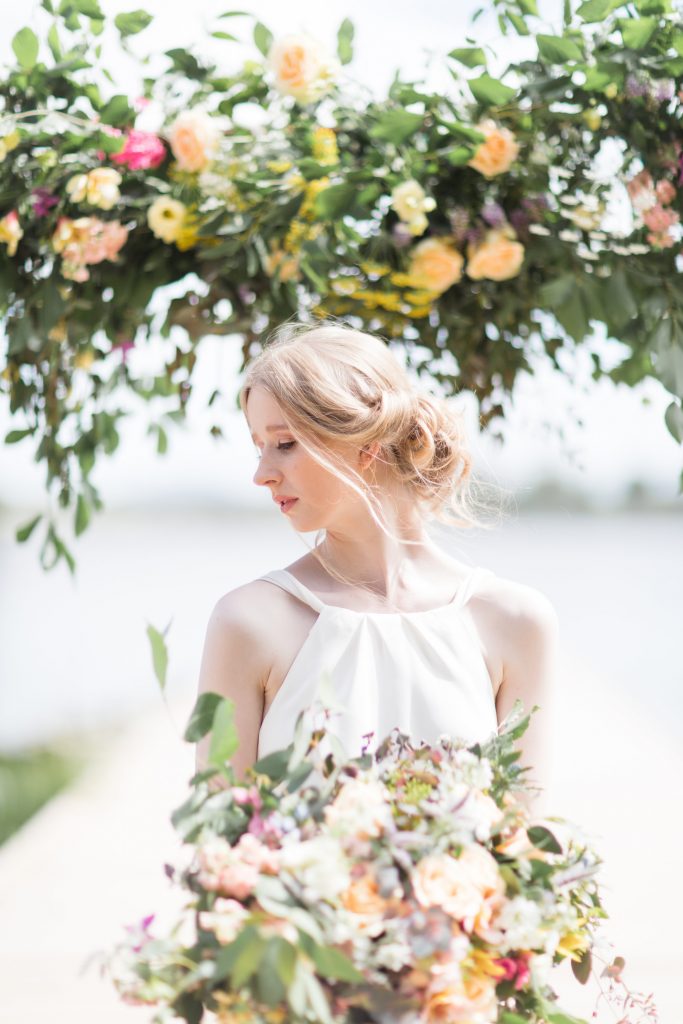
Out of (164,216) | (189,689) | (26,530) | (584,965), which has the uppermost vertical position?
(164,216)

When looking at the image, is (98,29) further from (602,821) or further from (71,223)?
(602,821)

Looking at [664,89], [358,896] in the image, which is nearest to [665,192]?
[664,89]

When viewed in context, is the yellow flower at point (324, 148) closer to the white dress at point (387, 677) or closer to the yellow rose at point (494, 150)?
the yellow rose at point (494, 150)

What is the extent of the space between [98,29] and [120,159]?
226 mm

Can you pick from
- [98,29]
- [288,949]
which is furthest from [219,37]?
[288,949]

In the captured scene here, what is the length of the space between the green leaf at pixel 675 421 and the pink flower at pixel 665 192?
36 cm

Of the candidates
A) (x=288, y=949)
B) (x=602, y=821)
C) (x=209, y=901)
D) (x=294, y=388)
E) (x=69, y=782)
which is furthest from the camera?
(x=69, y=782)

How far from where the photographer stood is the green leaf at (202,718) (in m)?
1.18

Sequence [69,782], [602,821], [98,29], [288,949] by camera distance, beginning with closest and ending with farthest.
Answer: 1. [288,949]
2. [98,29]
3. [602,821]
4. [69,782]

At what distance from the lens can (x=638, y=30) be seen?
1.77 m

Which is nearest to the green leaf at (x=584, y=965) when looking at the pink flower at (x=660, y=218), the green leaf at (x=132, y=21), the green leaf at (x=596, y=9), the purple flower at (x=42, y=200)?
the pink flower at (x=660, y=218)

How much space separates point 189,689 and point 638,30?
9.42m

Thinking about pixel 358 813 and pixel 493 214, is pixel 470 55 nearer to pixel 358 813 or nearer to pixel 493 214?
pixel 493 214

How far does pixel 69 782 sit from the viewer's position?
22.1 ft
